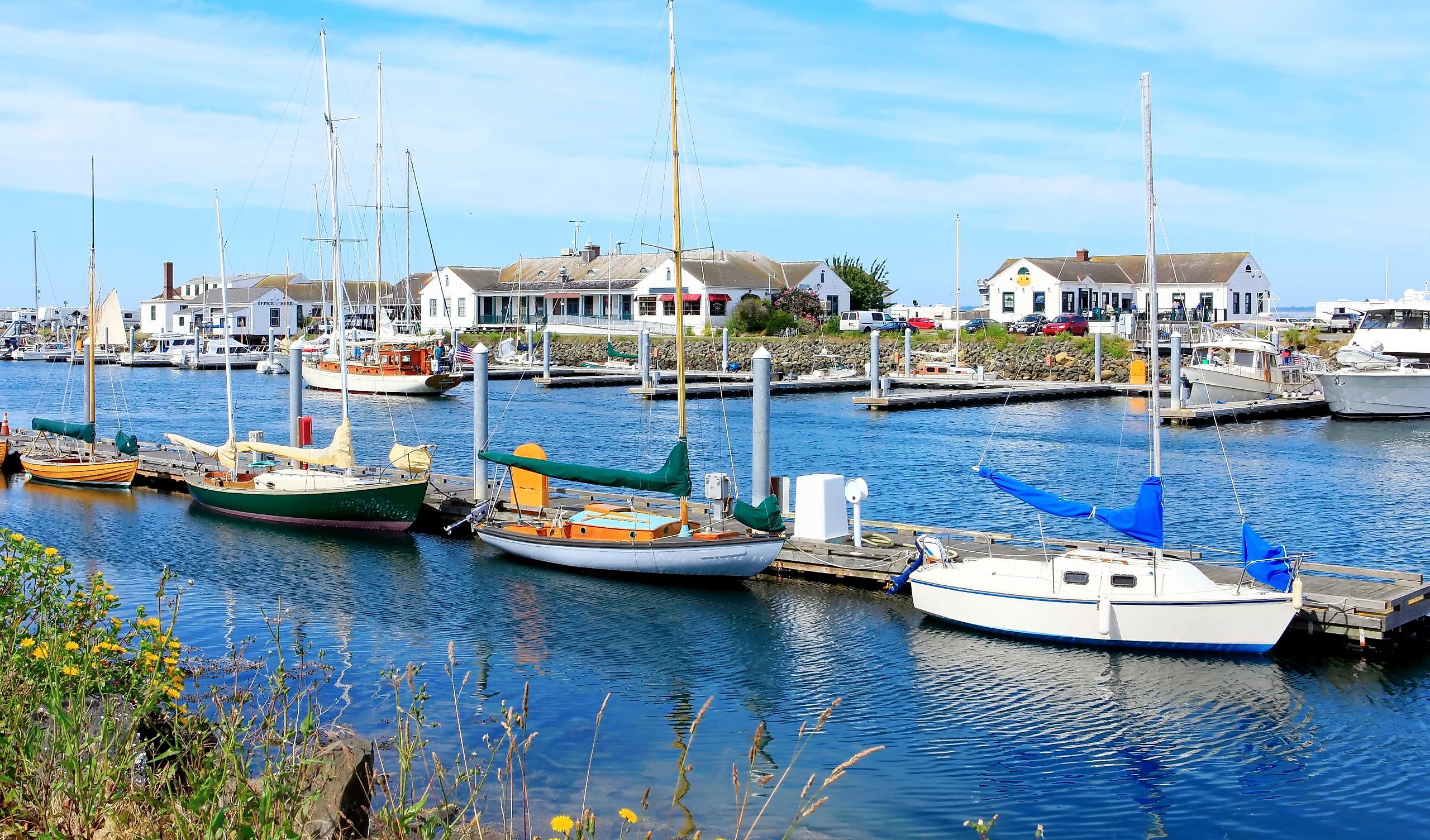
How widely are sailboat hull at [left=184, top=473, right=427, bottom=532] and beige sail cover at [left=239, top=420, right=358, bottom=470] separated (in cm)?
85

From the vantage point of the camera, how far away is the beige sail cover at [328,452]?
1139 inches

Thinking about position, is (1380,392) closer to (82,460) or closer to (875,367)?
(875,367)

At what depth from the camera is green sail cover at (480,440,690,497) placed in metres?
23.3

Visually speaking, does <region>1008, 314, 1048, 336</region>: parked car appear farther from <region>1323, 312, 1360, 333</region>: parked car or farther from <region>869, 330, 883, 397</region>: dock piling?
<region>869, 330, 883, 397</region>: dock piling

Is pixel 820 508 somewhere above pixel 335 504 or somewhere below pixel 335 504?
above

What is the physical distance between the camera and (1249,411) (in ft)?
173

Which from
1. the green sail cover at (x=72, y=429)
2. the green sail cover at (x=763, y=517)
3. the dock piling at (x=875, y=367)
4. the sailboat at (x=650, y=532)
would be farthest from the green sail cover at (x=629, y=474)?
the dock piling at (x=875, y=367)

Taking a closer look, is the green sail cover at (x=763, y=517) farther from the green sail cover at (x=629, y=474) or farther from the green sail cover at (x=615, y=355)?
the green sail cover at (x=615, y=355)

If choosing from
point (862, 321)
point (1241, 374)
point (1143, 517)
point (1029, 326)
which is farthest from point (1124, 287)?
point (1143, 517)

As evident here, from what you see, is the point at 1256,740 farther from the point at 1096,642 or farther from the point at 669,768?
the point at 669,768

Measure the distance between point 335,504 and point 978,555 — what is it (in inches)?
594

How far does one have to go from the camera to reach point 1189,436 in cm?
4700

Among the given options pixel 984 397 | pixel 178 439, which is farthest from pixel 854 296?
pixel 178 439

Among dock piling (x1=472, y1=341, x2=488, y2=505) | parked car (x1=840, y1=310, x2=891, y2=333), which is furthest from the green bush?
dock piling (x1=472, y1=341, x2=488, y2=505)
